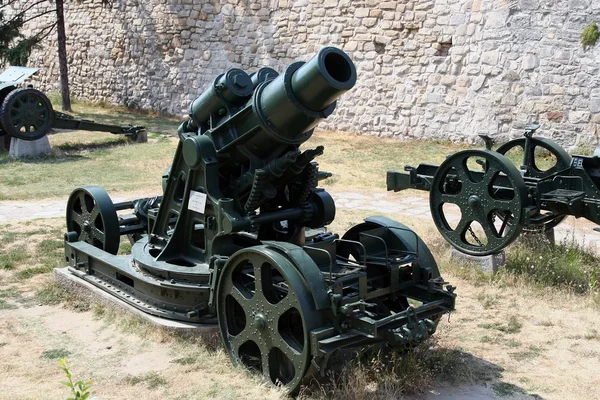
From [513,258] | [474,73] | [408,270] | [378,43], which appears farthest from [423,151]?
[408,270]

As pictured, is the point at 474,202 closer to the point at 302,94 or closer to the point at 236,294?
the point at 302,94

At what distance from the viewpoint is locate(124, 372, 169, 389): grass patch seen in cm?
493

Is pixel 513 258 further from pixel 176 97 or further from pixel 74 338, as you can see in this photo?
pixel 176 97

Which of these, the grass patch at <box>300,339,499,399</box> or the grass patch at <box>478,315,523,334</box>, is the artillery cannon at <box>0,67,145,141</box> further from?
the grass patch at <box>300,339,499,399</box>

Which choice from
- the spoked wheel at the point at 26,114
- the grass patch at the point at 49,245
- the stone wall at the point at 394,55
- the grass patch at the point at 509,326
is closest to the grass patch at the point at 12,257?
the grass patch at the point at 49,245

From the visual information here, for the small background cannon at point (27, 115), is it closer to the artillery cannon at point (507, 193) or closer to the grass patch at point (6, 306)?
the grass patch at point (6, 306)

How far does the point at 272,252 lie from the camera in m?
4.67

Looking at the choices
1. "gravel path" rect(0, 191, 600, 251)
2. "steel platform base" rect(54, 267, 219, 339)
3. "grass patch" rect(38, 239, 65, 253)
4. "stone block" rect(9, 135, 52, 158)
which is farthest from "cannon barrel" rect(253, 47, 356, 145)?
"stone block" rect(9, 135, 52, 158)

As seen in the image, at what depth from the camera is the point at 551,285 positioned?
23.2ft

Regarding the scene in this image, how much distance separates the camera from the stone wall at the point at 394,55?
13555 millimetres

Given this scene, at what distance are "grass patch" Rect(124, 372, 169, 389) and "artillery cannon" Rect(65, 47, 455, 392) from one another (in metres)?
0.49

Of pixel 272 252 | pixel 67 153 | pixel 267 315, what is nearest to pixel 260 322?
pixel 267 315

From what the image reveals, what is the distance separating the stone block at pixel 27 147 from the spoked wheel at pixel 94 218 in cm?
748

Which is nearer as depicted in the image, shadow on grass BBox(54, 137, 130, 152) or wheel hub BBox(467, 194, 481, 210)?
wheel hub BBox(467, 194, 481, 210)
